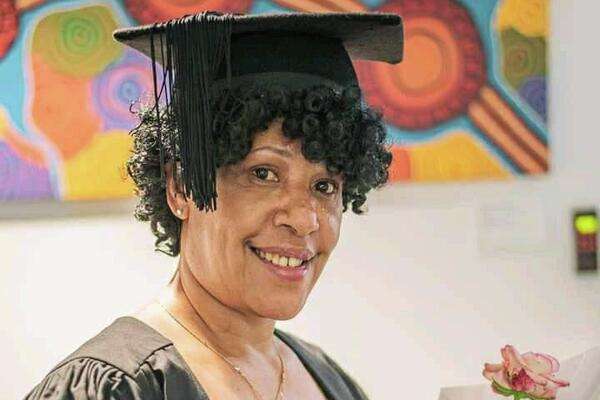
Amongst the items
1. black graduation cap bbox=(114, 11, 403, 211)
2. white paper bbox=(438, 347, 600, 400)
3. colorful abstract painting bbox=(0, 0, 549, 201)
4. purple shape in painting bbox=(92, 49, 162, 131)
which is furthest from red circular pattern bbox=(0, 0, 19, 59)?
white paper bbox=(438, 347, 600, 400)

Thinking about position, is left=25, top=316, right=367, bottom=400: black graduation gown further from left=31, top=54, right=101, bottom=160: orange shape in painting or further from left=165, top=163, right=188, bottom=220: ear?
left=31, top=54, right=101, bottom=160: orange shape in painting

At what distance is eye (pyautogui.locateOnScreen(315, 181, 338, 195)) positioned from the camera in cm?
128

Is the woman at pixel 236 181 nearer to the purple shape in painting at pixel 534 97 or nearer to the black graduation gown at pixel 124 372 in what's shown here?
the black graduation gown at pixel 124 372

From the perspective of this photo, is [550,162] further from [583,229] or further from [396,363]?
[396,363]

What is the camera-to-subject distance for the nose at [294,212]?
1.23m

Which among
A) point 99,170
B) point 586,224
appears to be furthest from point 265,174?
point 586,224

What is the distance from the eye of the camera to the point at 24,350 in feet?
Result: 7.04

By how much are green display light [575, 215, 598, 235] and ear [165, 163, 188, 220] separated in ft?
3.87

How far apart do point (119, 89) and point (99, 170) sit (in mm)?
169

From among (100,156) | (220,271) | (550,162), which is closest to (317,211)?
(220,271)

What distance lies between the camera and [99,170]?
2113mm

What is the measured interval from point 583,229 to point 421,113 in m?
0.43

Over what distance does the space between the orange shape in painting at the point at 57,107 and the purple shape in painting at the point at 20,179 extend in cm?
7


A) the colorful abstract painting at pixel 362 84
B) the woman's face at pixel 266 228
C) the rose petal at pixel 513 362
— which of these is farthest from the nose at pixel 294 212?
the colorful abstract painting at pixel 362 84
